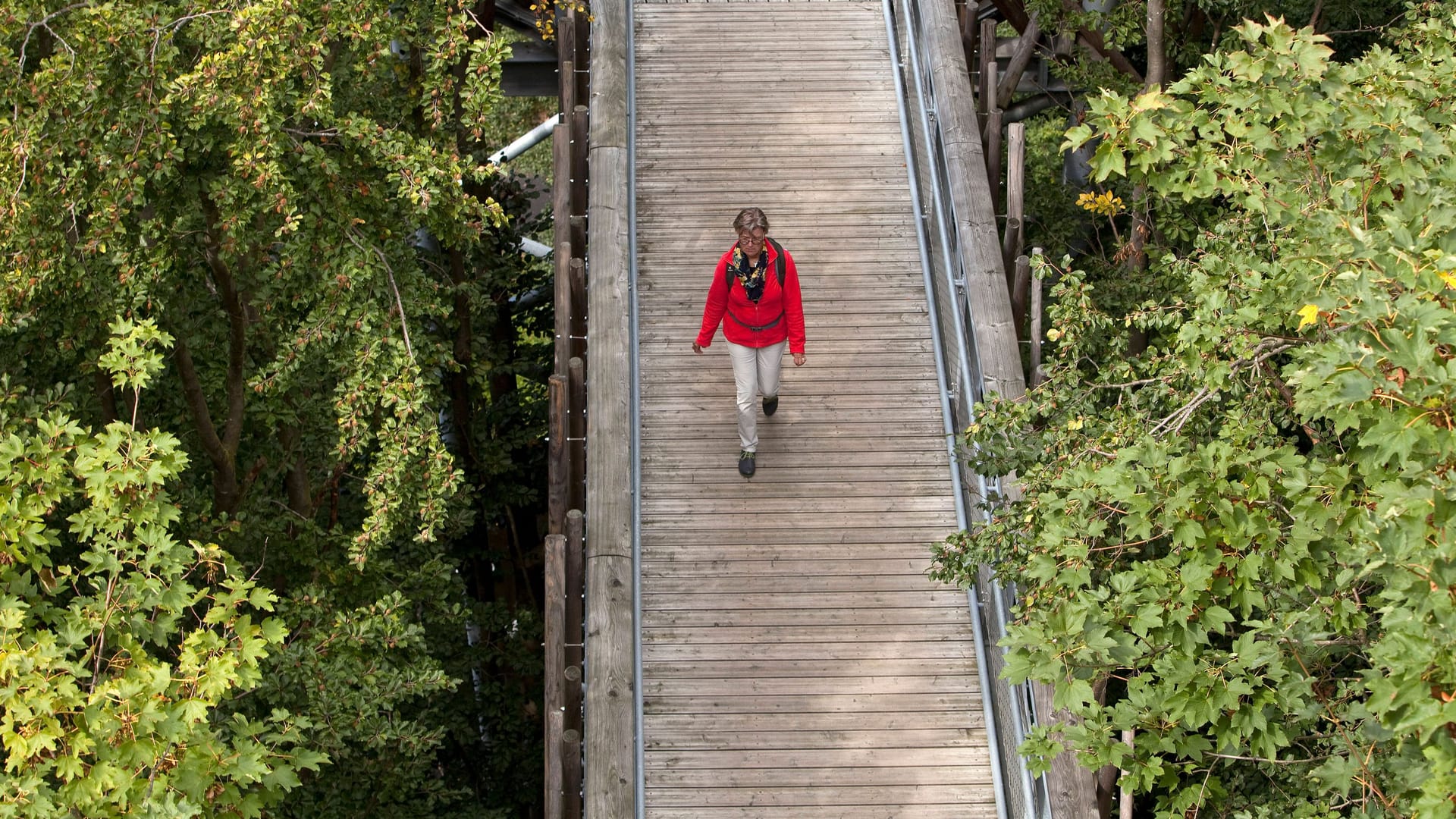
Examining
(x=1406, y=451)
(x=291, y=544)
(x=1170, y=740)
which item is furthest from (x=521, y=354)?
(x=1406, y=451)

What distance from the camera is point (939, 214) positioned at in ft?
Answer: 31.6

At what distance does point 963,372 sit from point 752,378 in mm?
1202

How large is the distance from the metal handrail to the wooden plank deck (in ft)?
0.30

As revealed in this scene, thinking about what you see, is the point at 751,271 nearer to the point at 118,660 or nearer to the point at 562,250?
the point at 562,250

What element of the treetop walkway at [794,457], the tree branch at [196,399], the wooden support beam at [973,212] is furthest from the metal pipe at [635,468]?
the tree branch at [196,399]

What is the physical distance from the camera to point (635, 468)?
8.77m

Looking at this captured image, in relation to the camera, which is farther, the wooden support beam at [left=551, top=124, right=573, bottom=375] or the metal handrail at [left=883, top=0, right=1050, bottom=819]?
the wooden support beam at [left=551, top=124, right=573, bottom=375]

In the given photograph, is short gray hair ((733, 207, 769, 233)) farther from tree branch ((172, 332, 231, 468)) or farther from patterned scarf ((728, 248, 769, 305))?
tree branch ((172, 332, 231, 468))

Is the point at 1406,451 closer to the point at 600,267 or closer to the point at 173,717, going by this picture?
the point at 173,717

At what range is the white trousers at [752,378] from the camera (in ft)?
27.4

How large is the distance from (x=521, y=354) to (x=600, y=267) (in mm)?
5322

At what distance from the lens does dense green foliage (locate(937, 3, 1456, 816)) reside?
392cm

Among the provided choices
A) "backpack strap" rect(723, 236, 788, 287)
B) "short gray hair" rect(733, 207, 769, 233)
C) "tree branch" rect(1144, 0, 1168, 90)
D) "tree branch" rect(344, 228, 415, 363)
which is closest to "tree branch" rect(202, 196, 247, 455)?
"tree branch" rect(344, 228, 415, 363)

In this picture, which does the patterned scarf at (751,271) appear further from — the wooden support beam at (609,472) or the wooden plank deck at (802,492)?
the wooden plank deck at (802,492)
